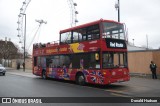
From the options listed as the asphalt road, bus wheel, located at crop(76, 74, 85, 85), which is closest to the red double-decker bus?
bus wheel, located at crop(76, 74, 85, 85)

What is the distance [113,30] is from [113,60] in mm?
1987


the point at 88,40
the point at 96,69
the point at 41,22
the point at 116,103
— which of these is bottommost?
the point at 116,103

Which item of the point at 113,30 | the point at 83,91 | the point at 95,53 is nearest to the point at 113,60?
the point at 95,53

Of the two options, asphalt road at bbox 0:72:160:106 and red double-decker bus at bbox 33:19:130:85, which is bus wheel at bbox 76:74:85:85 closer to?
red double-decker bus at bbox 33:19:130:85

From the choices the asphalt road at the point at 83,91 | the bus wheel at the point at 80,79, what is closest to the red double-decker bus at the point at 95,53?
the bus wheel at the point at 80,79

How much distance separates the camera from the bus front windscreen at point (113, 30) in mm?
15948

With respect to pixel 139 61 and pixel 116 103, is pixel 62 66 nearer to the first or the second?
pixel 139 61

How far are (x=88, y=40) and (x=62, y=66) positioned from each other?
4381mm

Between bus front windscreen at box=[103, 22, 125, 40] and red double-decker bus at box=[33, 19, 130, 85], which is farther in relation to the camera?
bus front windscreen at box=[103, 22, 125, 40]

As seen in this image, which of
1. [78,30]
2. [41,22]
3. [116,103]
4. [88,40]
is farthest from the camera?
[41,22]

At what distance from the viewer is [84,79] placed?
1752 cm

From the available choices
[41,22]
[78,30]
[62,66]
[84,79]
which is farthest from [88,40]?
[41,22]

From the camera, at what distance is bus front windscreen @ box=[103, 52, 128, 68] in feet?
51.7

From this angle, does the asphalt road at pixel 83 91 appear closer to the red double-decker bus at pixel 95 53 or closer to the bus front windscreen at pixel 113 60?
the red double-decker bus at pixel 95 53
